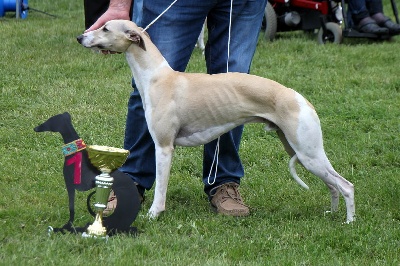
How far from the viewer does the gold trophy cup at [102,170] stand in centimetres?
387

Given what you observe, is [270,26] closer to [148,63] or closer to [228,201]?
[228,201]

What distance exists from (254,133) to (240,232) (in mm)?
2505

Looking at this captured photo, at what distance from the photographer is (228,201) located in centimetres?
482

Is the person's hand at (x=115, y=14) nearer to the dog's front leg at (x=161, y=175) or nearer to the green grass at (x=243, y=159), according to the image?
the dog's front leg at (x=161, y=175)

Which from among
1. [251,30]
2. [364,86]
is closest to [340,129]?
[364,86]

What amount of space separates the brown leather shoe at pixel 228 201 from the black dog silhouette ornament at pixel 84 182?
818mm

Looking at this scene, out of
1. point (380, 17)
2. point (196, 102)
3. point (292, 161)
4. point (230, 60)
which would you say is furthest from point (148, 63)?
point (380, 17)

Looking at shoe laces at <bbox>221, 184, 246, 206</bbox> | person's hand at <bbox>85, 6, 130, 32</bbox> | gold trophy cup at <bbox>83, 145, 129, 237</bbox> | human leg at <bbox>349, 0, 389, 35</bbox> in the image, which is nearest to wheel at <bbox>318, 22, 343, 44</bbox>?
human leg at <bbox>349, 0, 389, 35</bbox>

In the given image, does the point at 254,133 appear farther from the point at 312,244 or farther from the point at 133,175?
the point at 312,244

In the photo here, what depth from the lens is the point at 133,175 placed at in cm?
486

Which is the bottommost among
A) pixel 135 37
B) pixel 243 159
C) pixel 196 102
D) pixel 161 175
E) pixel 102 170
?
pixel 243 159

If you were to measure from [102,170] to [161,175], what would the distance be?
0.53 metres

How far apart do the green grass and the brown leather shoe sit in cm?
8

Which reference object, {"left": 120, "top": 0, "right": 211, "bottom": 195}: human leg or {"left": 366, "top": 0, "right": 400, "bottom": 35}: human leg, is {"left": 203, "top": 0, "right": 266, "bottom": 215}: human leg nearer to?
{"left": 120, "top": 0, "right": 211, "bottom": 195}: human leg
